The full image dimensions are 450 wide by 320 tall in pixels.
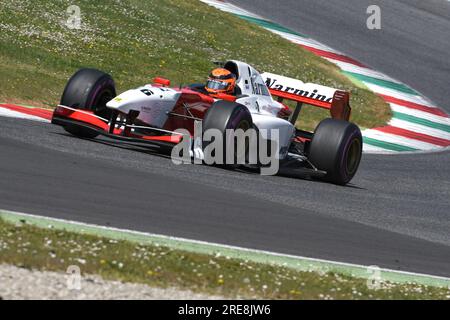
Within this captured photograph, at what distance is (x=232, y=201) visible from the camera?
32.9 feet

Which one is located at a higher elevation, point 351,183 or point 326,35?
point 326,35

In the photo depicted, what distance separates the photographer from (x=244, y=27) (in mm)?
22953

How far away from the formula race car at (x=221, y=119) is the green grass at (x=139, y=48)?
325cm

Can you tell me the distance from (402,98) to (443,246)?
11.3m

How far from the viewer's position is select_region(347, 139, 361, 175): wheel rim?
1297cm

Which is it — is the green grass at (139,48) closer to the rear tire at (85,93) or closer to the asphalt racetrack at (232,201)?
the rear tire at (85,93)

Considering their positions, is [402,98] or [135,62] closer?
[135,62]


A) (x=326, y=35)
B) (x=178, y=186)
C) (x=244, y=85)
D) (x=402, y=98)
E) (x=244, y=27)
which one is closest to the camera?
(x=178, y=186)

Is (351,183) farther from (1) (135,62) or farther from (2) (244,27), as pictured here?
(2) (244,27)

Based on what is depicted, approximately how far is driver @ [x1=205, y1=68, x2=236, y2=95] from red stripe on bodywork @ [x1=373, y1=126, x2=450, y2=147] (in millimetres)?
6132

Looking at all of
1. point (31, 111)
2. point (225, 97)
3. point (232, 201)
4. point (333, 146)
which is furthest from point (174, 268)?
point (31, 111)

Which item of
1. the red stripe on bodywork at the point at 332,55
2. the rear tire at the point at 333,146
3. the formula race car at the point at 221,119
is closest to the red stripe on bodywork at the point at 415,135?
the red stripe on bodywork at the point at 332,55
